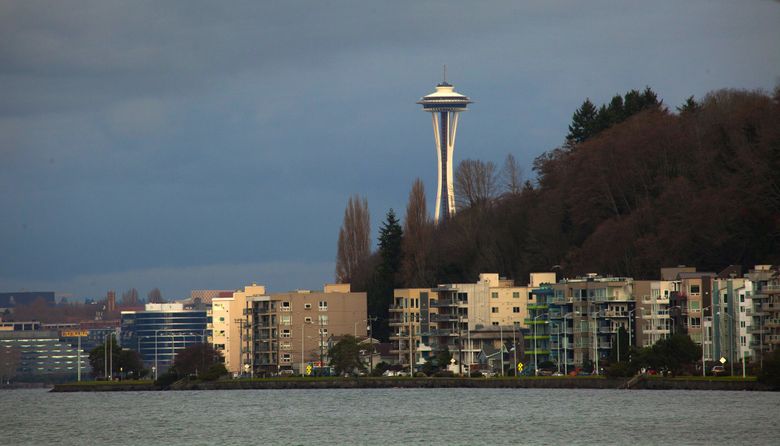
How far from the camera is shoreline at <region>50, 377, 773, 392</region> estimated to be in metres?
102

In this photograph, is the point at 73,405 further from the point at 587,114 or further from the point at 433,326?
the point at 587,114

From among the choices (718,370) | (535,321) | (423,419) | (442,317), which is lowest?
(423,419)

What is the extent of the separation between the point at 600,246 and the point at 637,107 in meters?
23.6

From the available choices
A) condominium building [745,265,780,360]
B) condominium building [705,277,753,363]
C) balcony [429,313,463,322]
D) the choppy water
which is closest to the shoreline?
the choppy water

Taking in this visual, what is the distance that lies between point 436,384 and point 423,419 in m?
42.5

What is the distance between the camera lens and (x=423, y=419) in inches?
3332

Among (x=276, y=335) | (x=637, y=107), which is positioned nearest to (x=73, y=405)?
(x=276, y=335)

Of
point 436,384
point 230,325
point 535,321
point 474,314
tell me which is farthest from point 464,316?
point 230,325

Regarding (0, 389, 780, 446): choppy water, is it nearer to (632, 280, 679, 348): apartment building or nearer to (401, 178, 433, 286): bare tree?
(632, 280, 679, 348): apartment building

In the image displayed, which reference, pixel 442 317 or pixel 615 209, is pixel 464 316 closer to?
pixel 442 317

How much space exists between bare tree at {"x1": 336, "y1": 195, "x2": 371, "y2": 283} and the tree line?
0.31ft

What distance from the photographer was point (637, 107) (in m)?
154

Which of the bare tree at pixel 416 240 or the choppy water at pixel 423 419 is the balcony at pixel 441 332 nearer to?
the bare tree at pixel 416 240

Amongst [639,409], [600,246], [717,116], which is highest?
[717,116]
